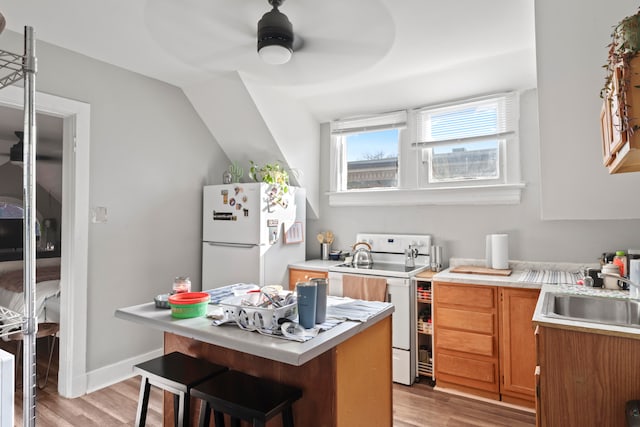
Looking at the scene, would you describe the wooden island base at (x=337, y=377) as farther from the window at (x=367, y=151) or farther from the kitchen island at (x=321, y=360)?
the window at (x=367, y=151)

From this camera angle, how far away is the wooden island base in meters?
1.57

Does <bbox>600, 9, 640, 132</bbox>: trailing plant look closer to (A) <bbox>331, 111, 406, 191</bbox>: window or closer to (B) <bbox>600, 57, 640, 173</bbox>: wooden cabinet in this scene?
(B) <bbox>600, 57, 640, 173</bbox>: wooden cabinet

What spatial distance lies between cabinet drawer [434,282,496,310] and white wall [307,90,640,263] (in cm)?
62

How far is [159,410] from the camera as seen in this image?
2.61 meters

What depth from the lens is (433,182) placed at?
11.6 ft

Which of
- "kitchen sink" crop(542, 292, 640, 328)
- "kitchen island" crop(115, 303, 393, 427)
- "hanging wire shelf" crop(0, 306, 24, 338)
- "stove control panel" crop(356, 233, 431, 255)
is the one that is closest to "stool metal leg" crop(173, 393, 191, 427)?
"kitchen island" crop(115, 303, 393, 427)

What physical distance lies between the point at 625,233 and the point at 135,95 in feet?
12.8

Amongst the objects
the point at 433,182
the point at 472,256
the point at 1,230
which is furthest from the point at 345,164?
the point at 1,230

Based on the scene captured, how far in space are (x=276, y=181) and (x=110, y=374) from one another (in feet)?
6.70

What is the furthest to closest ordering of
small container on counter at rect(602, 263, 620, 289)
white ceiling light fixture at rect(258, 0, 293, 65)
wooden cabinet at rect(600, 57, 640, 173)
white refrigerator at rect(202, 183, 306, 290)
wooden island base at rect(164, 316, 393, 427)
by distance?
white refrigerator at rect(202, 183, 306, 290) → small container on counter at rect(602, 263, 620, 289) → white ceiling light fixture at rect(258, 0, 293, 65) → wooden island base at rect(164, 316, 393, 427) → wooden cabinet at rect(600, 57, 640, 173)

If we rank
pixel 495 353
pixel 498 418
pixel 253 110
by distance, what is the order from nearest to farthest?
pixel 498 418
pixel 495 353
pixel 253 110

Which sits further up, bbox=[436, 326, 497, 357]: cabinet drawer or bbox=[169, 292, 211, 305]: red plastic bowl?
bbox=[169, 292, 211, 305]: red plastic bowl

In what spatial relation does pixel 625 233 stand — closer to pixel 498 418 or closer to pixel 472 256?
pixel 472 256

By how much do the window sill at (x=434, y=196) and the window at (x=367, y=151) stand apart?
117 mm
